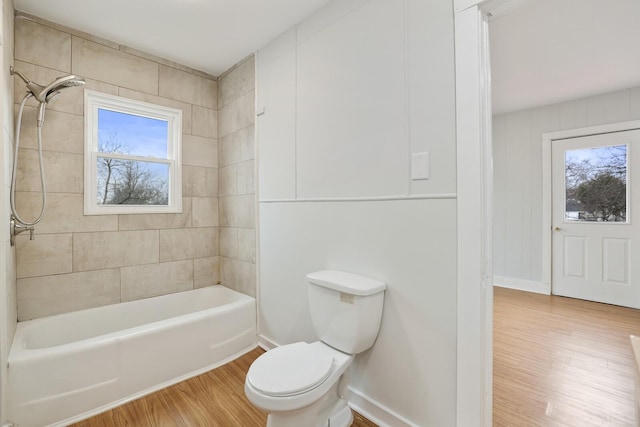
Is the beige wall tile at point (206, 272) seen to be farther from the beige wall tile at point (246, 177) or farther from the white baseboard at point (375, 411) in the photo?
the white baseboard at point (375, 411)

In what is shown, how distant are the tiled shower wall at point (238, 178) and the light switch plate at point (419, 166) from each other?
4.89 ft

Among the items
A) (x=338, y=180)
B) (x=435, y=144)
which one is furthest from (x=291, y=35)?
(x=435, y=144)

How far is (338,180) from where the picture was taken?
6.08ft

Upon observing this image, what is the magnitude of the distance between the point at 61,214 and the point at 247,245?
1372mm

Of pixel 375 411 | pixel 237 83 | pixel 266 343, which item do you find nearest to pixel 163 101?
pixel 237 83

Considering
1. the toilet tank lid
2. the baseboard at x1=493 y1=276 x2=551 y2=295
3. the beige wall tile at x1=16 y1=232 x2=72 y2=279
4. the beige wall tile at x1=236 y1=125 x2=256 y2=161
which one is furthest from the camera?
the baseboard at x1=493 y1=276 x2=551 y2=295

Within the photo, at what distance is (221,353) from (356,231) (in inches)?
57.0

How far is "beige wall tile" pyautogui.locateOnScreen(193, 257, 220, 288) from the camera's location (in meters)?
2.87

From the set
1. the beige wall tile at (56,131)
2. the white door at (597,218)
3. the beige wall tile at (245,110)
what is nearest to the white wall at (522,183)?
the white door at (597,218)

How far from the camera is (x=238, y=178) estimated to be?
2734 mm

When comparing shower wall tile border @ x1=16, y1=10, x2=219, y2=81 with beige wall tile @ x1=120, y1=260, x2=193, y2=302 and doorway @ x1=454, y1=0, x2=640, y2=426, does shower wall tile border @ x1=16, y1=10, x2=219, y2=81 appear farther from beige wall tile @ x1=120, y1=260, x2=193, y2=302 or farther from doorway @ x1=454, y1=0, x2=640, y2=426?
doorway @ x1=454, y1=0, x2=640, y2=426

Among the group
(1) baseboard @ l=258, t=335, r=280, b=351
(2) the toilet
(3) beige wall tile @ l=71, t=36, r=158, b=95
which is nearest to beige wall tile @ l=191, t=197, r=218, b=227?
(3) beige wall tile @ l=71, t=36, r=158, b=95

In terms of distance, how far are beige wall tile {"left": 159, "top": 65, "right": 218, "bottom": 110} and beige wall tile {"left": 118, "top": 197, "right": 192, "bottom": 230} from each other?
958mm

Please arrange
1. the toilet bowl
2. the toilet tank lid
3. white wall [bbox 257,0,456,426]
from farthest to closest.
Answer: the toilet tank lid → white wall [bbox 257,0,456,426] → the toilet bowl
